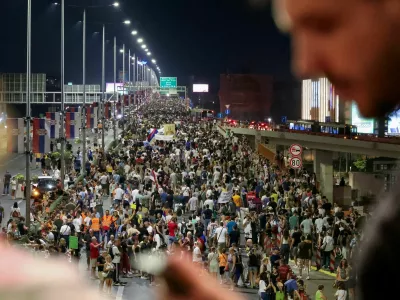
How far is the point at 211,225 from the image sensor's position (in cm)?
2262

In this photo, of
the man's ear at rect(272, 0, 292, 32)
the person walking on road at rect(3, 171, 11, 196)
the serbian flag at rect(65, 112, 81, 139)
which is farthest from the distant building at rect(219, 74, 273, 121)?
the man's ear at rect(272, 0, 292, 32)

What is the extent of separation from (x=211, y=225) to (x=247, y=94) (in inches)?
4014

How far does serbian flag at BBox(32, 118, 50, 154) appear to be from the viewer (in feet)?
114

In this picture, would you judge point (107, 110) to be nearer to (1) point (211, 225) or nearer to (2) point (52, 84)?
(1) point (211, 225)

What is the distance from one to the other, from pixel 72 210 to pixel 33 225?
1.94 meters

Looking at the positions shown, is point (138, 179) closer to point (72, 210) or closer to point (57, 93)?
point (72, 210)

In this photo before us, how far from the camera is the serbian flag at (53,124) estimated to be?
124 feet

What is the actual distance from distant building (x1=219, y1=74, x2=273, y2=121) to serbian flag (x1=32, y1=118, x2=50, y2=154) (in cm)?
7242

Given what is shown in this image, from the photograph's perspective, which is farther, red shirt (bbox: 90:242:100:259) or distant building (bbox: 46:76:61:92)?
distant building (bbox: 46:76:61:92)

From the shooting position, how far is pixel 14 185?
38469 mm

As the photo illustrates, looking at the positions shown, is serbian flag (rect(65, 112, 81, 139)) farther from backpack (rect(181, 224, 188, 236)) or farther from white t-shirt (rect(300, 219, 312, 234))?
white t-shirt (rect(300, 219, 312, 234))

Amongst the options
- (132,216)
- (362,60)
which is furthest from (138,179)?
(362,60)

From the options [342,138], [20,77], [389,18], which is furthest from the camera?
[20,77]

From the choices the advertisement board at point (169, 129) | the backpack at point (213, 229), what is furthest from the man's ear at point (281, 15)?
the advertisement board at point (169, 129)
